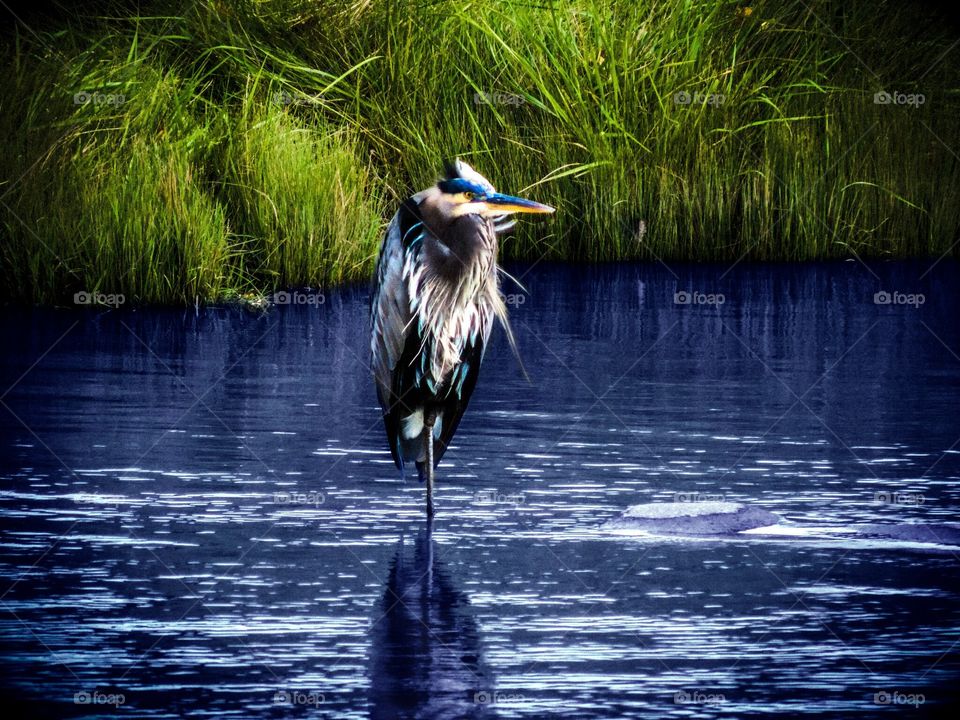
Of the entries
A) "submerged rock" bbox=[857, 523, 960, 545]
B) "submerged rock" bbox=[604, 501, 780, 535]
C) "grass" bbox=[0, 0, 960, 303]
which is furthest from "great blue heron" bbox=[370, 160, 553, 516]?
"grass" bbox=[0, 0, 960, 303]

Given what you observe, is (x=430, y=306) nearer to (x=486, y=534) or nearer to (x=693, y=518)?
(x=486, y=534)

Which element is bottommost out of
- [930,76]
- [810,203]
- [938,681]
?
[938,681]

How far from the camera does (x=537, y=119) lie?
41.6 ft

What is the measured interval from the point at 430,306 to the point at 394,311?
155 mm

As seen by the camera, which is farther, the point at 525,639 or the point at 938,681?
the point at 525,639

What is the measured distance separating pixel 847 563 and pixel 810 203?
8100 millimetres

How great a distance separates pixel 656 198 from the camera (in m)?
12.5

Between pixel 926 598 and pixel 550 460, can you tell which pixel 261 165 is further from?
pixel 926 598

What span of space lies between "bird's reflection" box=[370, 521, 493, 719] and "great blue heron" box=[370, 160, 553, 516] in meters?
1.00

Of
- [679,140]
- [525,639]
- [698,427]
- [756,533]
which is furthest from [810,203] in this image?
[525,639]

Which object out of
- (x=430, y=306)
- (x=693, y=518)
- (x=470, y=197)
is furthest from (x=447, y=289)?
(x=693, y=518)

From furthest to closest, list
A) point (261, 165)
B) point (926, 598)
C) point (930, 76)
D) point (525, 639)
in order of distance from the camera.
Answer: point (930, 76) < point (261, 165) < point (926, 598) < point (525, 639)

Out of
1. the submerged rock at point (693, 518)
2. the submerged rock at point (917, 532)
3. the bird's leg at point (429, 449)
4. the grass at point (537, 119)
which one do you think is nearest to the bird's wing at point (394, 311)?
the bird's leg at point (429, 449)

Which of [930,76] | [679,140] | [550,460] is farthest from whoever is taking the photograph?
[930,76]
